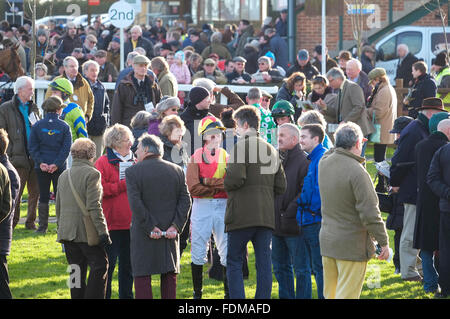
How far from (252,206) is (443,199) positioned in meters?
2.09

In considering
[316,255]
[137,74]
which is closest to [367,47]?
[137,74]

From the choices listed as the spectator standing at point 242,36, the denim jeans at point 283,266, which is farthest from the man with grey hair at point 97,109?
the spectator standing at point 242,36

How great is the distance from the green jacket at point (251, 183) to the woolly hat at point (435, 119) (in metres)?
2.18

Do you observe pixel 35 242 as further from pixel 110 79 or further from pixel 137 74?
pixel 110 79

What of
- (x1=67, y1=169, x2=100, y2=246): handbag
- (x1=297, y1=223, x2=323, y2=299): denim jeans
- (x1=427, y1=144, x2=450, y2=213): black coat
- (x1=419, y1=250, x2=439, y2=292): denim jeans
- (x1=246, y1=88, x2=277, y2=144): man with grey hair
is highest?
(x1=246, y1=88, x2=277, y2=144): man with grey hair

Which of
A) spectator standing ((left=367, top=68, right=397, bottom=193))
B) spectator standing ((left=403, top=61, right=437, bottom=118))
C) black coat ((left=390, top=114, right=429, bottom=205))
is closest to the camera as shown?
black coat ((left=390, top=114, right=429, bottom=205))

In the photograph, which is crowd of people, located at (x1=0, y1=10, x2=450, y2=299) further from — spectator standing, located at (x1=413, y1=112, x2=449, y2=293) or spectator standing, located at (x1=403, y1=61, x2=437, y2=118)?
spectator standing, located at (x1=403, y1=61, x2=437, y2=118)

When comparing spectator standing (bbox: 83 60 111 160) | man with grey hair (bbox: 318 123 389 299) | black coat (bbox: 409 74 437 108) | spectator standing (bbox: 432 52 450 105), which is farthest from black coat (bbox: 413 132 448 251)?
spectator standing (bbox: 432 52 450 105)

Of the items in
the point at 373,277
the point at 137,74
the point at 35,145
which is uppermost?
the point at 137,74

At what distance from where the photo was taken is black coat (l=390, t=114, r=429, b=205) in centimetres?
984

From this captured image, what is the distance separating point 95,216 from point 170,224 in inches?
27.9

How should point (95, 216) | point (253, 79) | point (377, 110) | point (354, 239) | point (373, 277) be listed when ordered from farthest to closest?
point (253, 79), point (377, 110), point (373, 277), point (95, 216), point (354, 239)

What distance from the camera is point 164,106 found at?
1024 cm

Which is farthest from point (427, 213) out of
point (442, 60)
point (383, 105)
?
point (442, 60)
